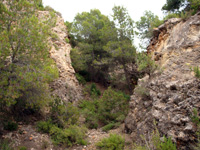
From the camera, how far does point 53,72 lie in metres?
7.40

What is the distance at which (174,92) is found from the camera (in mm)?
5535

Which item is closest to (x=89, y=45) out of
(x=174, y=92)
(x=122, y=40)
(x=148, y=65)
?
(x=122, y=40)

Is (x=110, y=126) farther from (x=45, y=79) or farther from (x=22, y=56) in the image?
(x=22, y=56)

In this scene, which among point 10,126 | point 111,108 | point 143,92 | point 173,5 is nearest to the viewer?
point 10,126

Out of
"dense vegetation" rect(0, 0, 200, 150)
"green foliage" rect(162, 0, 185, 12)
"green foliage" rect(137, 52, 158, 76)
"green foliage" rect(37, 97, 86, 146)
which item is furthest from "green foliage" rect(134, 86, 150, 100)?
"green foliage" rect(162, 0, 185, 12)

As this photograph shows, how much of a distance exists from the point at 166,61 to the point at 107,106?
14.5ft

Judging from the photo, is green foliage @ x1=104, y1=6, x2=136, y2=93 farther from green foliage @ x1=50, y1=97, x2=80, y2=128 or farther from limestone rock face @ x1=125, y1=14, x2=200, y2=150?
→ green foliage @ x1=50, y1=97, x2=80, y2=128

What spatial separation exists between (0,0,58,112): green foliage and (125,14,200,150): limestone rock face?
4.42 metres

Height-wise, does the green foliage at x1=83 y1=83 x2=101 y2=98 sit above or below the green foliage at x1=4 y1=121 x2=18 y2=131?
above

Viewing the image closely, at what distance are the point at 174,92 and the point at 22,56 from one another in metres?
6.22

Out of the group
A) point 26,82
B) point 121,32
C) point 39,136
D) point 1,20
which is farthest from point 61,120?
point 121,32

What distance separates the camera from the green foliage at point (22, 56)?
5.81 meters

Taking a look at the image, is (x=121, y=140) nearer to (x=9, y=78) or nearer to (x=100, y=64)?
(x=9, y=78)

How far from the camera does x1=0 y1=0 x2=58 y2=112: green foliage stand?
229 inches
